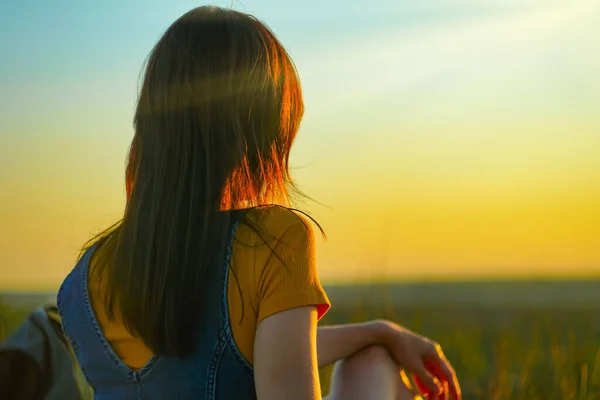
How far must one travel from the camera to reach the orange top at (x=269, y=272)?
157 centimetres

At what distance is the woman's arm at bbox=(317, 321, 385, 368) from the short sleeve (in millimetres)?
621

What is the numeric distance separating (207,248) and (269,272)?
0.12 meters

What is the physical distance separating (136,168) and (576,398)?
66.5 inches

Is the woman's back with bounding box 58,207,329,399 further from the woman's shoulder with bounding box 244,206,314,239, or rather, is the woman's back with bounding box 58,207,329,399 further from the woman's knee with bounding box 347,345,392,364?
the woman's knee with bounding box 347,345,392,364

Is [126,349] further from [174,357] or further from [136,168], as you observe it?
[136,168]

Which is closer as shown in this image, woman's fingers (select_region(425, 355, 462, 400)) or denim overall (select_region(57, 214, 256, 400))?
denim overall (select_region(57, 214, 256, 400))

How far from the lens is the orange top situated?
5.16 ft

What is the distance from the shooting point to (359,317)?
11.0ft

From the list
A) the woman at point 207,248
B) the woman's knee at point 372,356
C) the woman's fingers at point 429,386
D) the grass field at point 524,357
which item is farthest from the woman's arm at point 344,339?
the grass field at point 524,357

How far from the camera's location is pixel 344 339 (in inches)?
88.9

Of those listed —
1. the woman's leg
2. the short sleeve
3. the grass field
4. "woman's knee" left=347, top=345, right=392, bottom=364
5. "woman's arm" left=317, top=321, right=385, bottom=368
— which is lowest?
the grass field

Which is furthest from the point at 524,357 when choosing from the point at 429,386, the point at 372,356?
the point at 372,356

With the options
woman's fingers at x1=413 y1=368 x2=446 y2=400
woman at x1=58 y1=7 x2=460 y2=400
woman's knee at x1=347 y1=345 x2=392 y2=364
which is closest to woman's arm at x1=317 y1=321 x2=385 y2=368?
woman's knee at x1=347 y1=345 x2=392 y2=364

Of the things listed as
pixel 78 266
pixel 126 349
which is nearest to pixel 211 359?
pixel 126 349
